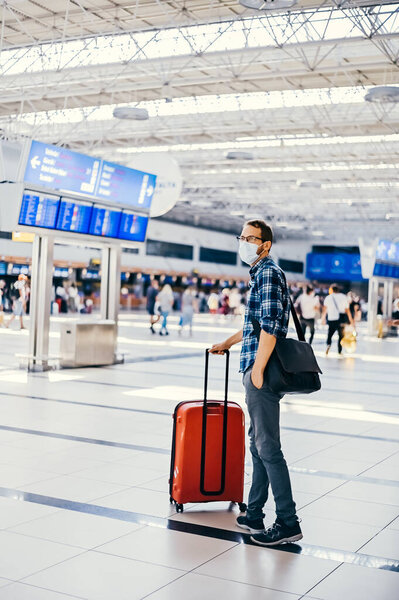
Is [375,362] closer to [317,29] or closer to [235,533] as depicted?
[317,29]

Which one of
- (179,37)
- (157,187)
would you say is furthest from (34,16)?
(157,187)

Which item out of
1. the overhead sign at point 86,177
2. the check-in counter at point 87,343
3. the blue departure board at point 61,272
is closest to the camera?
the overhead sign at point 86,177

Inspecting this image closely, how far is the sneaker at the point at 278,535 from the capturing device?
14.2ft

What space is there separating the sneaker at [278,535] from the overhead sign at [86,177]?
9.28 metres

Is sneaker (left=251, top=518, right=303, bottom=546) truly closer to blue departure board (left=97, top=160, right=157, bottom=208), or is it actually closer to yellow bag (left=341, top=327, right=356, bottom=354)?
blue departure board (left=97, top=160, right=157, bottom=208)

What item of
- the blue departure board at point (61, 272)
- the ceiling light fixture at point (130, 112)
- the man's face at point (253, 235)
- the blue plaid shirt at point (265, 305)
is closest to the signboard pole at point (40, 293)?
the ceiling light fixture at point (130, 112)

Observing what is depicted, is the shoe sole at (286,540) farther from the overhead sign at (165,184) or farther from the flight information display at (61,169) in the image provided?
the overhead sign at (165,184)

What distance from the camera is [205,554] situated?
4121 millimetres

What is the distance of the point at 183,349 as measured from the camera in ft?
65.0

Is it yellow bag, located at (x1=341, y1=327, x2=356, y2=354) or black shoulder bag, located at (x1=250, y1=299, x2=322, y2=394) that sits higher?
black shoulder bag, located at (x1=250, y1=299, x2=322, y2=394)

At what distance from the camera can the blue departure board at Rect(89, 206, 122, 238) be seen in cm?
1429

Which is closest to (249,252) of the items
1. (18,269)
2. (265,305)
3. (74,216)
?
(265,305)

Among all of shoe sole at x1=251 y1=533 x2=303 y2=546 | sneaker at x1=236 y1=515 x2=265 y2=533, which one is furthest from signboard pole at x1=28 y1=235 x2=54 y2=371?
shoe sole at x1=251 y1=533 x2=303 y2=546

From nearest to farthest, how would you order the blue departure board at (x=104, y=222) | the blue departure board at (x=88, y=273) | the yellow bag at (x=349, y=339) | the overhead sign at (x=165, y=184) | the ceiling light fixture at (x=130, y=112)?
the blue departure board at (x=104, y=222), the overhead sign at (x=165, y=184), the yellow bag at (x=349, y=339), the ceiling light fixture at (x=130, y=112), the blue departure board at (x=88, y=273)
